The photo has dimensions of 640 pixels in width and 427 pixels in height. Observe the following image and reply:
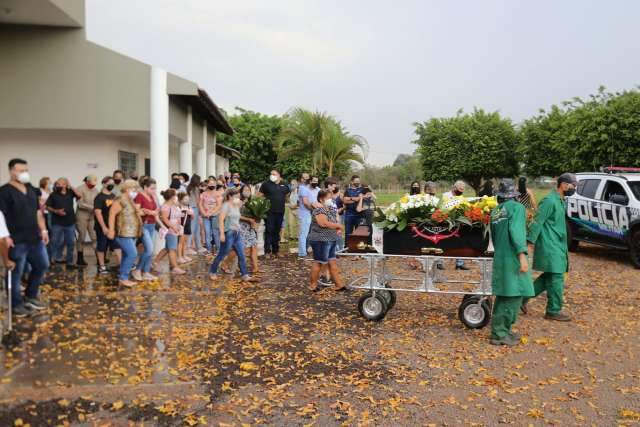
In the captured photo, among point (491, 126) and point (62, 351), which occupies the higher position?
point (491, 126)

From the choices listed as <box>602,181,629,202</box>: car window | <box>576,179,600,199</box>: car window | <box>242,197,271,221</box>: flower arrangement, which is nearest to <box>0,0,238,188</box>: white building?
<box>242,197,271,221</box>: flower arrangement

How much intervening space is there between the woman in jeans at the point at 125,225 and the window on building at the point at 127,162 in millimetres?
6216

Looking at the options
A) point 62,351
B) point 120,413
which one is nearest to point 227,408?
point 120,413

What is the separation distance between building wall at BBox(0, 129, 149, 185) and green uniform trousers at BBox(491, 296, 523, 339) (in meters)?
10.9

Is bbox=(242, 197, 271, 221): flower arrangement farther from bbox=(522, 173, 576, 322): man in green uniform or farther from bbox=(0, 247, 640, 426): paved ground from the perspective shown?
bbox=(522, 173, 576, 322): man in green uniform

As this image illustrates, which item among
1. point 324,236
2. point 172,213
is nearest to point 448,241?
point 324,236

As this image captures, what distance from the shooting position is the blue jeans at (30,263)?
7324 mm

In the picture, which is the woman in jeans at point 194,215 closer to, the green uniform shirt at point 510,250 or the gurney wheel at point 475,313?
the gurney wheel at point 475,313

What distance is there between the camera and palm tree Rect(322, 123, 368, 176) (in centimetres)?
2475

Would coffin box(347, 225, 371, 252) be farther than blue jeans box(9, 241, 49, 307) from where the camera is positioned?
Yes

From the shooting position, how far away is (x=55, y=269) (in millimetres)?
10969

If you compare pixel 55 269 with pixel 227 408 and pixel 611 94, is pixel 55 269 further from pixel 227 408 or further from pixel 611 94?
pixel 611 94

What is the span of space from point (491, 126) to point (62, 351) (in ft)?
121

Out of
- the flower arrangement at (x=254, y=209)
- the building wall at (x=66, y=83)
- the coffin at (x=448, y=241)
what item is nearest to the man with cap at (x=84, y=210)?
the building wall at (x=66, y=83)
